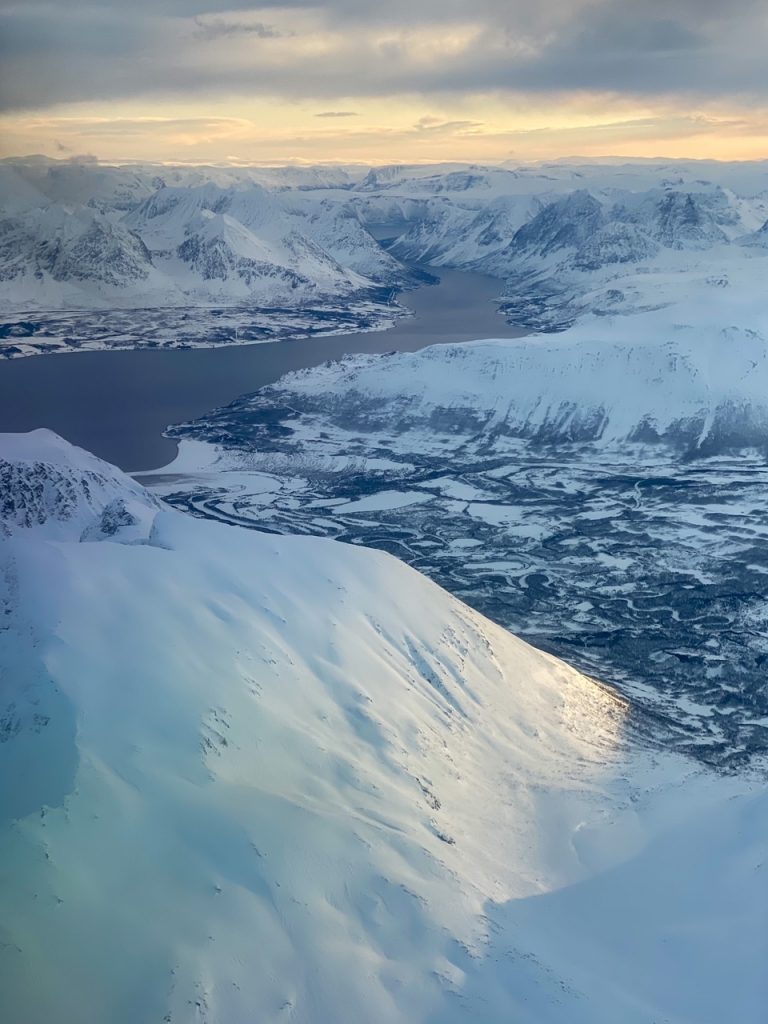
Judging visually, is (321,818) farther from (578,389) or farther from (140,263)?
(140,263)

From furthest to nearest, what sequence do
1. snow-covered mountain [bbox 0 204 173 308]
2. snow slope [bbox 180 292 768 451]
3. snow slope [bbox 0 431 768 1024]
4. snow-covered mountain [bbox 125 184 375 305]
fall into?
snow-covered mountain [bbox 125 184 375 305]
snow-covered mountain [bbox 0 204 173 308]
snow slope [bbox 180 292 768 451]
snow slope [bbox 0 431 768 1024]

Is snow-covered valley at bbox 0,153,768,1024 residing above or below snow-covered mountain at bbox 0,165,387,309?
below

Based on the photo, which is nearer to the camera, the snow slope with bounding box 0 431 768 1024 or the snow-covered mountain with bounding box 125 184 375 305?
the snow slope with bounding box 0 431 768 1024

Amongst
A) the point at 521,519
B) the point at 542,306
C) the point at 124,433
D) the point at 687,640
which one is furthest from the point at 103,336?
the point at 687,640

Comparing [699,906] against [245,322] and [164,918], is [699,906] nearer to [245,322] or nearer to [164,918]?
[164,918]

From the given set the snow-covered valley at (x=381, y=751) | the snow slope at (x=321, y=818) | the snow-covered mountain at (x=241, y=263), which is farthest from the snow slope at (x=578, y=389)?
the snow-covered mountain at (x=241, y=263)

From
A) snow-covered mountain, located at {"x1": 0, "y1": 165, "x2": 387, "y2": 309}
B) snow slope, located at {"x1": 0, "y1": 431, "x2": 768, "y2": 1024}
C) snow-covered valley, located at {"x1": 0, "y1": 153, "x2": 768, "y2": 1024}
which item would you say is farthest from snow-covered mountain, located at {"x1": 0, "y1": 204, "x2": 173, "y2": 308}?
snow slope, located at {"x1": 0, "y1": 431, "x2": 768, "y2": 1024}

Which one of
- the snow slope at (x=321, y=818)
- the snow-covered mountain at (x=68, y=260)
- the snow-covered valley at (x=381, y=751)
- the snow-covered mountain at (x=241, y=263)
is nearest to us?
the snow slope at (x=321, y=818)

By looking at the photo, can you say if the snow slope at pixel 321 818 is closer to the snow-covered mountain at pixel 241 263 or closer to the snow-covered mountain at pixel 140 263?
the snow-covered mountain at pixel 140 263

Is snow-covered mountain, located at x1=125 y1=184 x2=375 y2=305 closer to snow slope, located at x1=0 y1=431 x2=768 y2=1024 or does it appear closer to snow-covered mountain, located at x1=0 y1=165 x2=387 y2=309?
snow-covered mountain, located at x1=0 y1=165 x2=387 y2=309
